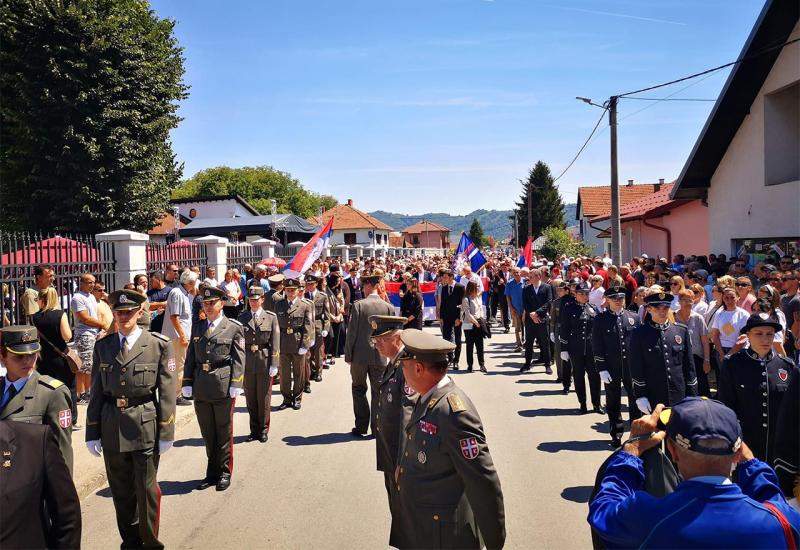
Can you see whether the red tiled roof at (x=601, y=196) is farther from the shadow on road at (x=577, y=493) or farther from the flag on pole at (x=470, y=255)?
the shadow on road at (x=577, y=493)

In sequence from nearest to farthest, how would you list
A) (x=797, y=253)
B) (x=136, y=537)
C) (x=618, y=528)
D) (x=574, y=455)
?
(x=618, y=528)
(x=136, y=537)
(x=574, y=455)
(x=797, y=253)

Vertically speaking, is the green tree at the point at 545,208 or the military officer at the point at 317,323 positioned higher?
the green tree at the point at 545,208

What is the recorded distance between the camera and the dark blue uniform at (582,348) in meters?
9.07

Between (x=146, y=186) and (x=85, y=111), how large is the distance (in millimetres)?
3236

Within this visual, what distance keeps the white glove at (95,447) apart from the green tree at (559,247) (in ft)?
92.1

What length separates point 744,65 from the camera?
1498cm

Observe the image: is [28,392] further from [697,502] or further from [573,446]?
[573,446]

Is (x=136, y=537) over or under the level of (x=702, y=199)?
under

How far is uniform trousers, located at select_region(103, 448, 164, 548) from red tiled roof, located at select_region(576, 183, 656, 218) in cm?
4913

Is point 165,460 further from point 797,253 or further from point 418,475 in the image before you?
point 797,253

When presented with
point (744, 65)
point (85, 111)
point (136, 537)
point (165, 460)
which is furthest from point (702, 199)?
point (85, 111)

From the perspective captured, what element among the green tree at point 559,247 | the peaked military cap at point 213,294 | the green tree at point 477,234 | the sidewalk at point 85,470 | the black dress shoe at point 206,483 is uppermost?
the green tree at point 477,234

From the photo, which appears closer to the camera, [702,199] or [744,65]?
[744,65]

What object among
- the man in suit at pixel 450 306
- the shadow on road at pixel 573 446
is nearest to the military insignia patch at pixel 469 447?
the shadow on road at pixel 573 446
